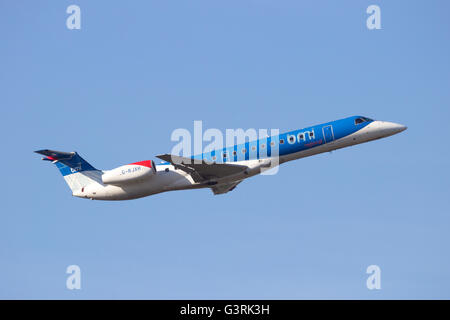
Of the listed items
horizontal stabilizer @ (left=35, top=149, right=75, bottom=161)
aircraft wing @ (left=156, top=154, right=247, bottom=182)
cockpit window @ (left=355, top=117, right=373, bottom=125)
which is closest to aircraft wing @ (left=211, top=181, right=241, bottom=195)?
aircraft wing @ (left=156, top=154, right=247, bottom=182)

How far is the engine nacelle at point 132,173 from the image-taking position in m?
37.6

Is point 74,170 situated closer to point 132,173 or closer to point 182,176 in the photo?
point 132,173

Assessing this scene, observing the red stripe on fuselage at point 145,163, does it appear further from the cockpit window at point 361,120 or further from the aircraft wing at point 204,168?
the cockpit window at point 361,120

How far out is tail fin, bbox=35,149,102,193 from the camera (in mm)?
40344

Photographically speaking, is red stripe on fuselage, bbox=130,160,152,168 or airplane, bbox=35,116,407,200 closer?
airplane, bbox=35,116,407,200

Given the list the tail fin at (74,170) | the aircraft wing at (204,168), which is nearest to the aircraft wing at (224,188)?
the aircraft wing at (204,168)

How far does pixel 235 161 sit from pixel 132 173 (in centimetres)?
617

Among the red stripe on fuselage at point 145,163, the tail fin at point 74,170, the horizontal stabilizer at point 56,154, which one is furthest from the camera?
the tail fin at point 74,170

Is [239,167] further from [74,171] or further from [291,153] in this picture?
[74,171]

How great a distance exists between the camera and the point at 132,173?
37.7 m

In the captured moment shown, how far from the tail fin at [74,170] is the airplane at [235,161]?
3.97ft

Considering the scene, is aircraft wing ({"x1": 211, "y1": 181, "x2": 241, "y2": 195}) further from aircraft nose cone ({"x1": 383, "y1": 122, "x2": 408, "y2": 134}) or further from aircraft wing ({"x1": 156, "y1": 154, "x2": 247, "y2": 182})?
aircraft nose cone ({"x1": 383, "y1": 122, "x2": 408, "y2": 134})

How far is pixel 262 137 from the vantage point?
37531 mm

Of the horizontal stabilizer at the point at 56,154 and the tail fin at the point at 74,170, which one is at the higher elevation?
the horizontal stabilizer at the point at 56,154
